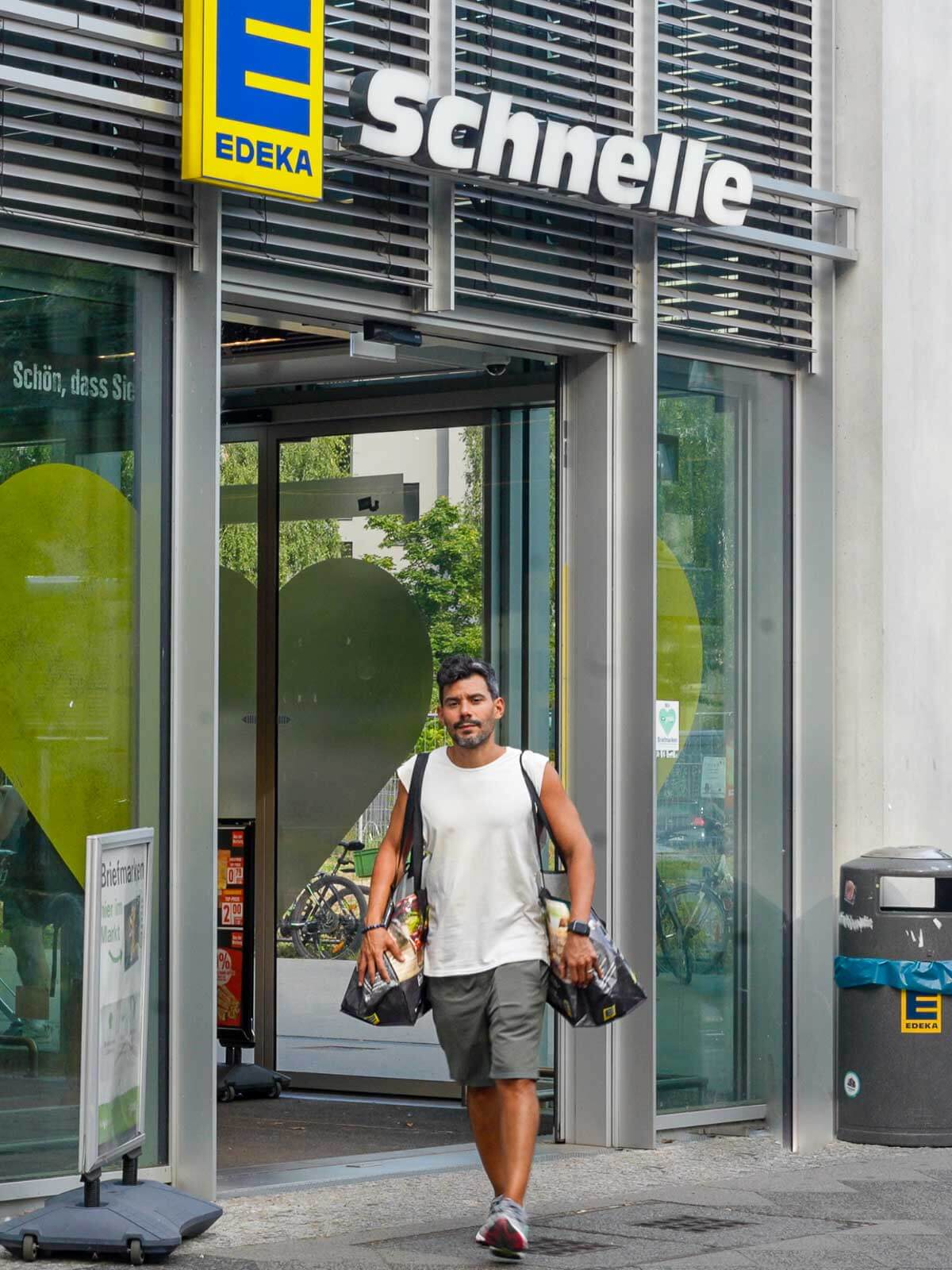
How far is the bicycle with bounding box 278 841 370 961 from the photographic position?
10.7m

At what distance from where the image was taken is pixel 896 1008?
342 inches

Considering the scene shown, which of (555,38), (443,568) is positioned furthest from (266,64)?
(443,568)

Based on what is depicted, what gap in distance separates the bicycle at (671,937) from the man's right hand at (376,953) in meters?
2.48

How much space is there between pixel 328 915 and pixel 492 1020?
5.40 meters

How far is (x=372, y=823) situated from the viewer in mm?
10203

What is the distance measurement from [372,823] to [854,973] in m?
2.63

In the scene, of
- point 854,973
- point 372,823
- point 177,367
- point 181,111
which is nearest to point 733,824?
point 854,973

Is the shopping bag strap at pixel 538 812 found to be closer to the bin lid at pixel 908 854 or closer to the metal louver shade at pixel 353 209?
the metal louver shade at pixel 353 209

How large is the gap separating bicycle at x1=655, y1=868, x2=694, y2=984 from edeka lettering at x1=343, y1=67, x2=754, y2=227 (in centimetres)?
281

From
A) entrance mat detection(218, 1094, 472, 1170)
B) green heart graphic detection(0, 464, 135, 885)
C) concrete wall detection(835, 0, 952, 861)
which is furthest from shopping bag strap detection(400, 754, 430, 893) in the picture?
concrete wall detection(835, 0, 952, 861)

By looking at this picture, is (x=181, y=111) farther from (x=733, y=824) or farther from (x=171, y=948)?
(x=733, y=824)

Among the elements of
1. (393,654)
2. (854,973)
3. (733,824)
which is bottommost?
(854,973)

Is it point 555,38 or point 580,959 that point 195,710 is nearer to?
point 580,959

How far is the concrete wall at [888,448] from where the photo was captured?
9125mm
